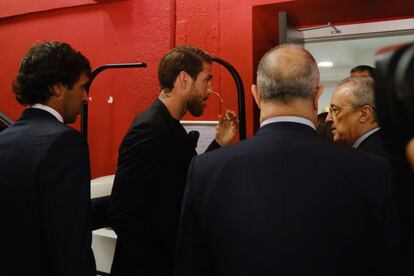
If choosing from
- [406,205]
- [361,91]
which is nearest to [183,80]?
[361,91]

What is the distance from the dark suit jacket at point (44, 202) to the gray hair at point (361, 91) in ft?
4.73

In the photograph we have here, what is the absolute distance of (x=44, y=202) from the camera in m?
1.34

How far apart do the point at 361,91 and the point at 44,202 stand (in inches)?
65.0

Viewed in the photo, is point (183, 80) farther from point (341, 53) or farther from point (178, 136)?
point (341, 53)

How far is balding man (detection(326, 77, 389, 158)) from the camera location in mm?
2129

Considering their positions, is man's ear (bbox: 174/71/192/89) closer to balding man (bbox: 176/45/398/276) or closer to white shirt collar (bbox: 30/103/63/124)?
white shirt collar (bbox: 30/103/63/124)

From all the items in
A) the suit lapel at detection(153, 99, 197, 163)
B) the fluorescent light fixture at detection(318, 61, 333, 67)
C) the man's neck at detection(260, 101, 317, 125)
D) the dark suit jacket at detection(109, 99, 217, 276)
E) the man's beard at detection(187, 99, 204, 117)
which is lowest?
the dark suit jacket at detection(109, 99, 217, 276)

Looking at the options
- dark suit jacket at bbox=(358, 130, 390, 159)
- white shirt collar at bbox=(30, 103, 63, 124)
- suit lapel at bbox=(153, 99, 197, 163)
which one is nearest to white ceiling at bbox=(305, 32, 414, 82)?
dark suit jacket at bbox=(358, 130, 390, 159)

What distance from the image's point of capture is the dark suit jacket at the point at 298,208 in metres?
1.11

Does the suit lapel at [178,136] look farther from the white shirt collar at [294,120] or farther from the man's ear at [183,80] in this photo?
the white shirt collar at [294,120]

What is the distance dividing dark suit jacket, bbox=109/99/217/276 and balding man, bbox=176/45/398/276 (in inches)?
21.9

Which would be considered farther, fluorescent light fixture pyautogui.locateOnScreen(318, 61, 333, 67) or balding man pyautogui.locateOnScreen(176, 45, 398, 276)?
fluorescent light fixture pyautogui.locateOnScreen(318, 61, 333, 67)

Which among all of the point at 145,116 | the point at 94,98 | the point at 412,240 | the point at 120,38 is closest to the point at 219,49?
the point at 120,38

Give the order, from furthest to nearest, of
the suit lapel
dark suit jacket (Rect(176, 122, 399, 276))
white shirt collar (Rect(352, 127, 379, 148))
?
white shirt collar (Rect(352, 127, 379, 148)), the suit lapel, dark suit jacket (Rect(176, 122, 399, 276))
